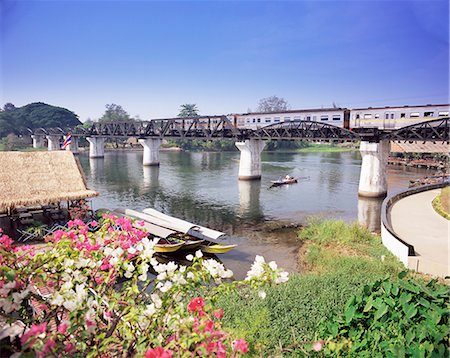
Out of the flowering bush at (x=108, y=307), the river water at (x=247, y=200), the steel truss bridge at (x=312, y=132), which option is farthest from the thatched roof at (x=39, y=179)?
the steel truss bridge at (x=312, y=132)

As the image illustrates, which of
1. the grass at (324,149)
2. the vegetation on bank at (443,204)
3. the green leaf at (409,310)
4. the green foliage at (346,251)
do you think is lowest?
the green foliage at (346,251)

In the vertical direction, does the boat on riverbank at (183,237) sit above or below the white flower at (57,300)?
below

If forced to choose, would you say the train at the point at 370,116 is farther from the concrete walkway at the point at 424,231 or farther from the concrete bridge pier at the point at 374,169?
the concrete walkway at the point at 424,231

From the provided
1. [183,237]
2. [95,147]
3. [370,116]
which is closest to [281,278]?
[183,237]

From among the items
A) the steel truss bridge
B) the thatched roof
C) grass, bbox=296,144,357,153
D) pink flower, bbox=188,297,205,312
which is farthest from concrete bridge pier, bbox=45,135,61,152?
pink flower, bbox=188,297,205,312

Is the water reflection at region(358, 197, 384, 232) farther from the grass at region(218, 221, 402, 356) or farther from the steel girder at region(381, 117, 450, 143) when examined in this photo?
the grass at region(218, 221, 402, 356)

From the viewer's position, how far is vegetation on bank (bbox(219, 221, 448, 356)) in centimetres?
471

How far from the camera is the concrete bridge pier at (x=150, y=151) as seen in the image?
67.6m

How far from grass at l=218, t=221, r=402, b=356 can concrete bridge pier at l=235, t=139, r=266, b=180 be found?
29.8 m

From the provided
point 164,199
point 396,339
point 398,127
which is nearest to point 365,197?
point 398,127

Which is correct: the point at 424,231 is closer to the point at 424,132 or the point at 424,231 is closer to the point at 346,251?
the point at 346,251

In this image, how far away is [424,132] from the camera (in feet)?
112

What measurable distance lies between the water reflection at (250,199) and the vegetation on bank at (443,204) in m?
13.7

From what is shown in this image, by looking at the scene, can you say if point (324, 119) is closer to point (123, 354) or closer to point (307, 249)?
point (307, 249)
